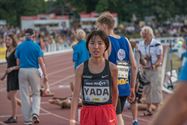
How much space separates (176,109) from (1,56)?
30.2 meters

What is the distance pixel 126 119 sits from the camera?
1193cm

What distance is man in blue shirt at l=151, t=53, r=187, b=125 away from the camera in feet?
7.39

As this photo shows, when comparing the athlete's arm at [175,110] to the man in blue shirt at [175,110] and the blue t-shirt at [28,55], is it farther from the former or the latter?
the blue t-shirt at [28,55]

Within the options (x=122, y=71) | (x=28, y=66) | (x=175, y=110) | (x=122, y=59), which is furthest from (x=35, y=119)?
(x=175, y=110)

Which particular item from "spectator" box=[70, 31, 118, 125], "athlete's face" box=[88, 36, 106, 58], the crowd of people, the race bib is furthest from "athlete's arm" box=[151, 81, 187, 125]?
the race bib

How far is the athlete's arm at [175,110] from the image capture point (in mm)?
2254

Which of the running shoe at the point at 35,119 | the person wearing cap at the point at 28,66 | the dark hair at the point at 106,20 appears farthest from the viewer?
the running shoe at the point at 35,119

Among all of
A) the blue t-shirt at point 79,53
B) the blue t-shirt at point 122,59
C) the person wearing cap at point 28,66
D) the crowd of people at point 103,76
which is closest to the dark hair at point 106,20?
the crowd of people at point 103,76

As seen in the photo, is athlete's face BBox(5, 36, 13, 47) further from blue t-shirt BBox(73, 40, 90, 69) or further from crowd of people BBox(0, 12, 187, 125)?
blue t-shirt BBox(73, 40, 90, 69)

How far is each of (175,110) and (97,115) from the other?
327 centimetres

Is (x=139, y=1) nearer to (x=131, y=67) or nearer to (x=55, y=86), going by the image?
(x=55, y=86)

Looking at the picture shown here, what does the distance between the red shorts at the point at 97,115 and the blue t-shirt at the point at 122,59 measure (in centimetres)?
169

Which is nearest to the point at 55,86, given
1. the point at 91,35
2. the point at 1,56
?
the point at 1,56

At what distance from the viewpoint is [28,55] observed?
35.2 feet
